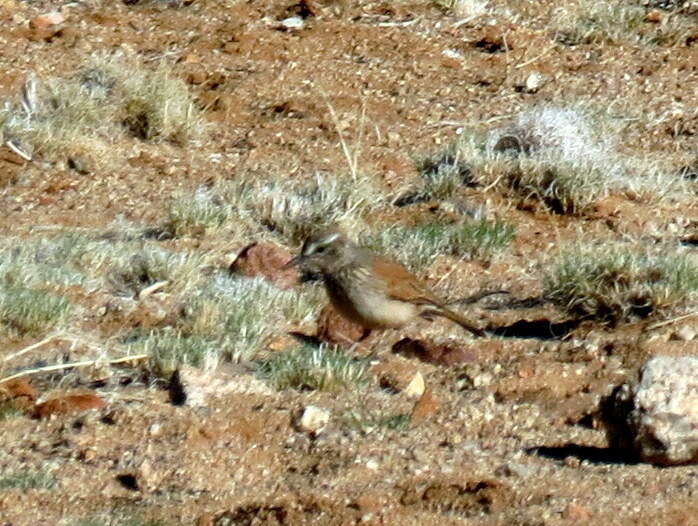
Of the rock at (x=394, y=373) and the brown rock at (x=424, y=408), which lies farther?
the rock at (x=394, y=373)

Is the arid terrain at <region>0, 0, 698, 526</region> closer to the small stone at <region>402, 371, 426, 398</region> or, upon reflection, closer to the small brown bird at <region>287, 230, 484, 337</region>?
the small stone at <region>402, 371, 426, 398</region>

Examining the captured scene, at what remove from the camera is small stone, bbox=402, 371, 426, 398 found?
26.1 ft

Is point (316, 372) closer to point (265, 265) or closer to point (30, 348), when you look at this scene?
point (30, 348)

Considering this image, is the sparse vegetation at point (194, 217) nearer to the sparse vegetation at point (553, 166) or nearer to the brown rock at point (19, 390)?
the sparse vegetation at point (553, 166)

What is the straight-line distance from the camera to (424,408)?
302 inches

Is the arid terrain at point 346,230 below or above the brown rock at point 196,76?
above

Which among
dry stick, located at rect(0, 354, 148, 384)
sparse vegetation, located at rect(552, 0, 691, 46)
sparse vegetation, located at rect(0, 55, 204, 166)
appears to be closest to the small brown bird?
dry stick, located at rect(0, 354, 148, 384)

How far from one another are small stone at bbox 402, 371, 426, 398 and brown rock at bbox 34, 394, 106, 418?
133cm

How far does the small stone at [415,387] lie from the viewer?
794 centimetres

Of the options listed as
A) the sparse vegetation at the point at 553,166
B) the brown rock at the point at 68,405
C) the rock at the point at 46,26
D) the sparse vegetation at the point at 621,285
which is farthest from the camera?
the rock at the point at 46,26

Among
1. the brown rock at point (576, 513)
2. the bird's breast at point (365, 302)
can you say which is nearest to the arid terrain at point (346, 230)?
the brown rock at point (576, 513)

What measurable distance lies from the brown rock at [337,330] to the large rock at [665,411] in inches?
96.2

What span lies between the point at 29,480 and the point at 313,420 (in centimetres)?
123

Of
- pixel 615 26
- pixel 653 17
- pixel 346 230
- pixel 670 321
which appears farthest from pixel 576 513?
pixel 653 17
